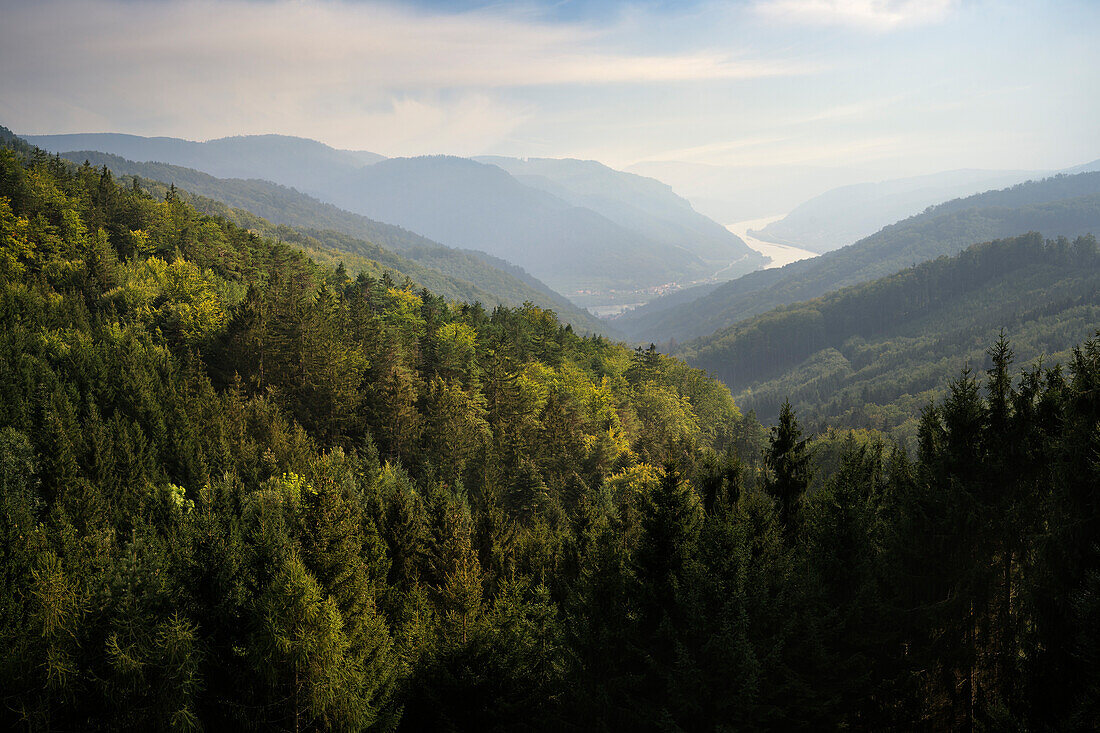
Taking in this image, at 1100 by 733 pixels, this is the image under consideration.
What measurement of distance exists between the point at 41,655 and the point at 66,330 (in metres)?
39.9

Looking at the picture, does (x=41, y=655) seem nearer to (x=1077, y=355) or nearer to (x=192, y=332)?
(x=1077, y=355)

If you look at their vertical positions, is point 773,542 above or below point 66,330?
below

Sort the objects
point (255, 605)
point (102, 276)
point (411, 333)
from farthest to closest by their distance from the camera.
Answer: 1. point (411, 333)
2. point (102, 276)
3. point (255, 605)

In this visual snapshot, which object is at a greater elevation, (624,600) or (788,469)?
(788,469)

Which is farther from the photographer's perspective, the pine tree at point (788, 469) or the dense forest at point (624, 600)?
the pine tree at point (788, 469)

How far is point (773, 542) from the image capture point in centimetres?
2130

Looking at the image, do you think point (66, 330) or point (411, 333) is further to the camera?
point (411, 333)

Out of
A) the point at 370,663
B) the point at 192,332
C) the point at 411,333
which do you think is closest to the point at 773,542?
the point at 370,663

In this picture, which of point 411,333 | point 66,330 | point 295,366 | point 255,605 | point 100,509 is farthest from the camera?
point 411,333

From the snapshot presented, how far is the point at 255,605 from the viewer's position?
17.4m

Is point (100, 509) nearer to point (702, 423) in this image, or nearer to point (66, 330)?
point (66, 330)

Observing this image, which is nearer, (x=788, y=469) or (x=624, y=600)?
(x=624, y=600)

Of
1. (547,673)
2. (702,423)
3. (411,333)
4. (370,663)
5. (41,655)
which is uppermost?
(411,333)

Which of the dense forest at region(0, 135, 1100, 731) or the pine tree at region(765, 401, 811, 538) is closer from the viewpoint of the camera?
the dense forest at region(0, 135, 1100, 731)
